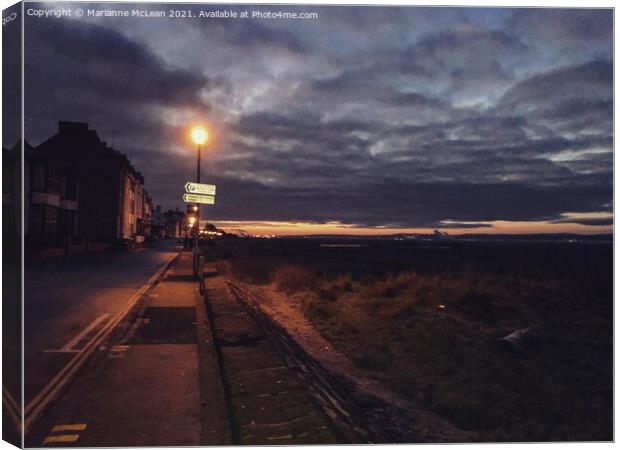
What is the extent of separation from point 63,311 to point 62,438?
793 centimetres

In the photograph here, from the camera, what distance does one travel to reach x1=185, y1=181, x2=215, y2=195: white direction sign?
47.9ft

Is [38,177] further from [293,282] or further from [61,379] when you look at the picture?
[61,379]

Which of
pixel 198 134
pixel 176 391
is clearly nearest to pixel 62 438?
pixel 176 391

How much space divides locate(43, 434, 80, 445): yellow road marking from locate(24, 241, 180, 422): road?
3.14 feet

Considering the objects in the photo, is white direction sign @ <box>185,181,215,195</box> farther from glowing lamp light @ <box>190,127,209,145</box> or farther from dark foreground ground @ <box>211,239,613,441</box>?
dark foreground ground @ <box>211,239,613,441</box>

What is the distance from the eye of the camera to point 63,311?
1235cm

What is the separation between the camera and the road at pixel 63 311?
764cm

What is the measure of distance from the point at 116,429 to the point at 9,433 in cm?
120

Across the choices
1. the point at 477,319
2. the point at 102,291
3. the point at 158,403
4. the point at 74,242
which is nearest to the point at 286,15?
the point at 158,403

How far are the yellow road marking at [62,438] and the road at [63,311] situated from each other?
96 cm

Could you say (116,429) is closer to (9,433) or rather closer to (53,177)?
(9,433)

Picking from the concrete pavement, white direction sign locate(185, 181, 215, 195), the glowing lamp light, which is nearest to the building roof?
the glowing lamp light

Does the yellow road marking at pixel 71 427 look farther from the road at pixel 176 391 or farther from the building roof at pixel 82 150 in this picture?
the building roof at pixel 82 150

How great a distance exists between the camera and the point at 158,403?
601 centimetres
